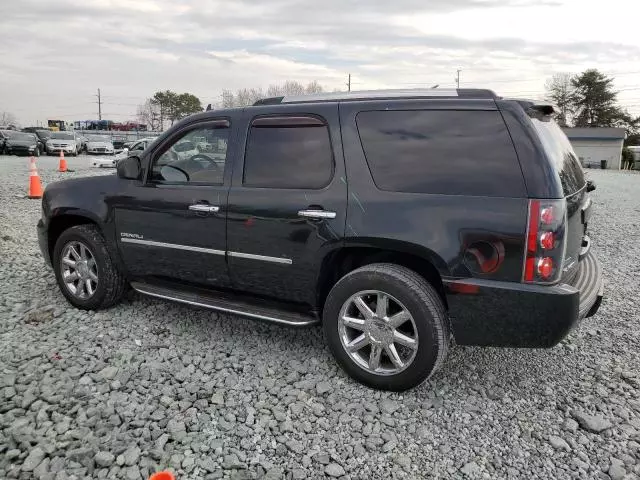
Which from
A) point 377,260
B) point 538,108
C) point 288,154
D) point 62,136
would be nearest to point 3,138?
point 62,136

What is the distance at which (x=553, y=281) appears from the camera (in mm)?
2887

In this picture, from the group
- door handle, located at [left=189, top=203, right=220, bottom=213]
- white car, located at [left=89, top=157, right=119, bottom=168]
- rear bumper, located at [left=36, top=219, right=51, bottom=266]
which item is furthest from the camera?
white car, located at [left=89, top=157, right=119, bottom=168]

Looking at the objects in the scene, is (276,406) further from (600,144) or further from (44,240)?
(600,144)

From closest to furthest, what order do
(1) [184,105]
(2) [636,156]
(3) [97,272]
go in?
(3) [97,272] < (2) [636,156] < (1) [184,105]

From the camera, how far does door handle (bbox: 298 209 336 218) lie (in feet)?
10.9

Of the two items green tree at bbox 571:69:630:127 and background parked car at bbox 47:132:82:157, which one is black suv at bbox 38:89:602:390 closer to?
background parked car at bbox 47:132:82:157

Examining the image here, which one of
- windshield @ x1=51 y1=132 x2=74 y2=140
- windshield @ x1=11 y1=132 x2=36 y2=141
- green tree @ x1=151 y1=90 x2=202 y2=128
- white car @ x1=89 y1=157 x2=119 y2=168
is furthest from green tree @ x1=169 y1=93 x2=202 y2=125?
white car @ x1=89 y1=157 x2=119 y2=168

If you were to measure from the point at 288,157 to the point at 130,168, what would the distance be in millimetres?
1403

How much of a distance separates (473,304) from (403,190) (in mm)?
800

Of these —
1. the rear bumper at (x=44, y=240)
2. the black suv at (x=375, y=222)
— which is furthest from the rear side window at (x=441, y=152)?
the rear bumper at (x=44, y=240)

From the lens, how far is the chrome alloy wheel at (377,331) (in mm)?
3184

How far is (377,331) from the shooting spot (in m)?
3.25

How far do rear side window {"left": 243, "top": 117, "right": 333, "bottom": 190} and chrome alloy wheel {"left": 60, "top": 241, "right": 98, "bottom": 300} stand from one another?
1785mm

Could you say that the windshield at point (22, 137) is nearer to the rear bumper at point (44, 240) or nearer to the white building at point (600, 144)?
the rear bumper at point (44, 240)
